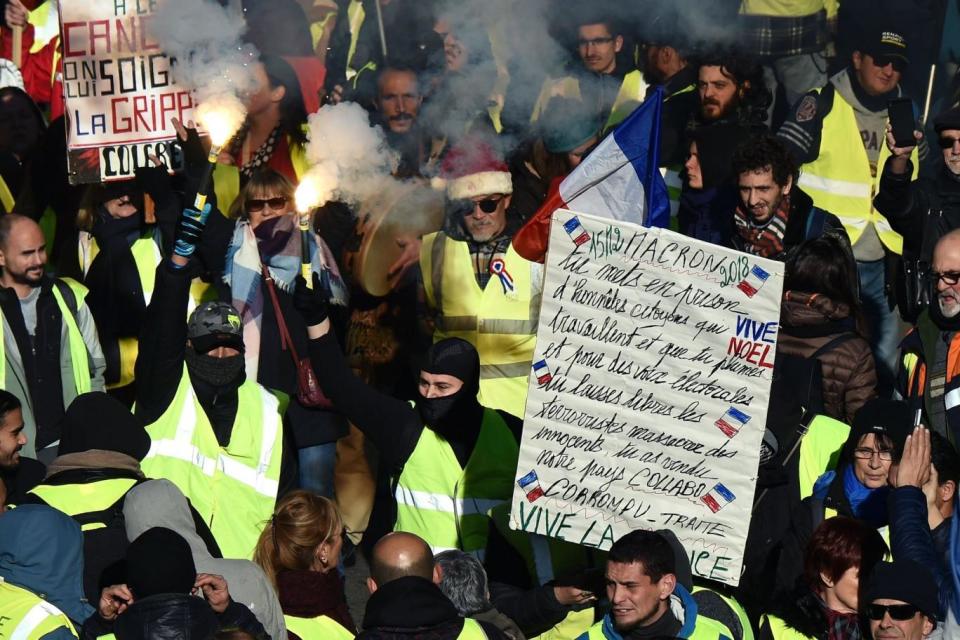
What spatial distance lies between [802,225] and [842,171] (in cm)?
126

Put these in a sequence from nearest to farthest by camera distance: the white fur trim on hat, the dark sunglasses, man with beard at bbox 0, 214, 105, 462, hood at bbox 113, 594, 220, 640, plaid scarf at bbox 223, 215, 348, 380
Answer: hood at bbox 113, 594, 220, 640, man with beard at bbox 0, 214, 105, 462, the white fur trim on hat, plaid scarf at bbox 223, 215, 348, 380, the dark sunglasses

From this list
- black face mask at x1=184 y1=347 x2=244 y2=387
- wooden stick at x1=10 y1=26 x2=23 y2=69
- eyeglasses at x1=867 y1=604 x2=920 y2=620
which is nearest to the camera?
eyeglasses at x1=867 y1=604 x2=920 y2=620

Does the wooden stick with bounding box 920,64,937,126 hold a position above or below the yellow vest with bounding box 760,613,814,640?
above

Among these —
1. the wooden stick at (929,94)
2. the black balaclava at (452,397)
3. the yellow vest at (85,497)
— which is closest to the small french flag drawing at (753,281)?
the black balaclava at (452,397)

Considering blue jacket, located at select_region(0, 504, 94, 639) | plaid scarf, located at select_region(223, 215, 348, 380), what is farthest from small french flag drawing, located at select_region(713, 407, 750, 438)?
plaid scarf, located at select_region(223, 215, 348, 380)

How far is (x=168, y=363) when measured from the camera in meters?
7.82

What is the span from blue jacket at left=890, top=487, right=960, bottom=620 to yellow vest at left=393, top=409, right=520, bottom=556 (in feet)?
6.18

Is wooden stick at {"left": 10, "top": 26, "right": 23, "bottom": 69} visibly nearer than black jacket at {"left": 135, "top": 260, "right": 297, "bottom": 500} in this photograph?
No

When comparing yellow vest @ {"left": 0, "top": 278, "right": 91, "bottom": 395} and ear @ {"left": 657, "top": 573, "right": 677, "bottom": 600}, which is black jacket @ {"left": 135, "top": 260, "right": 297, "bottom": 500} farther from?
ear @ {"left": 657, "top": 573, "right": 677, "bottom": 600}

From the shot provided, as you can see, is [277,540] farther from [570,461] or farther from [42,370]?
[42,370]

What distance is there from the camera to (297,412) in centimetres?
895

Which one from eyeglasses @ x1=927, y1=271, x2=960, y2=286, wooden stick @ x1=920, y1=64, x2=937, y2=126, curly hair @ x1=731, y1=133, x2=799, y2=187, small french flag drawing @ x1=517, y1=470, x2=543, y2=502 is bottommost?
small french flag drawing @ x1=517, y1=470, x2=543, y2=502

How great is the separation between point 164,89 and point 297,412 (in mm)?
1826

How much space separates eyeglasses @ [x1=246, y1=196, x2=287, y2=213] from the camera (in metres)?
9.38
